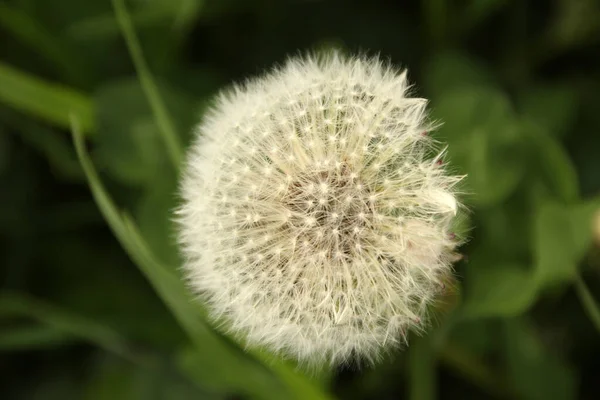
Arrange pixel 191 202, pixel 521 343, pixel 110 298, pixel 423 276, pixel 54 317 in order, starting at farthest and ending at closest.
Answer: pixel 110 298, pixel 54 317, pixel 521 343, pixel 191 202, pixel 423 276

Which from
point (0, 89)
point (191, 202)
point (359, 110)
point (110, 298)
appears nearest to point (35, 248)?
point (110, 298)

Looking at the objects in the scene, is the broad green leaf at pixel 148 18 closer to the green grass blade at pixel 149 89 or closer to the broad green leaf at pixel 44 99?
the broad green leaf at pixel 44 99

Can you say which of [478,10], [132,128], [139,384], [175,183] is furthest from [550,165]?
[139,384]

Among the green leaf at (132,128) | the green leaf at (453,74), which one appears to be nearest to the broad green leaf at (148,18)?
the green leaf at (132,128)

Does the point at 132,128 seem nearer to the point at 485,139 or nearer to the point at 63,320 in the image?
the point at 63,320

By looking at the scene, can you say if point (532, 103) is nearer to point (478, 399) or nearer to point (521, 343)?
point (521, 343)
